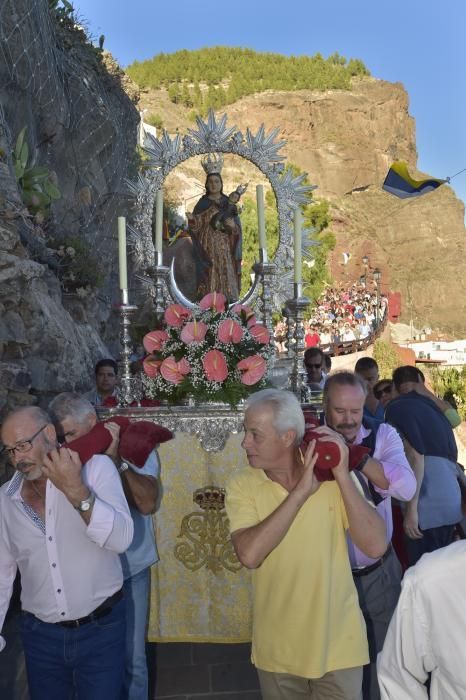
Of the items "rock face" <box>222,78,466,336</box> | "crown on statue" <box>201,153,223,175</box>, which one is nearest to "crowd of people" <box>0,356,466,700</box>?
"crown on statue" <box>201,153,223,175</box>

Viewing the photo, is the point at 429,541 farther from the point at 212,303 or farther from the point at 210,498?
the point at 212,303

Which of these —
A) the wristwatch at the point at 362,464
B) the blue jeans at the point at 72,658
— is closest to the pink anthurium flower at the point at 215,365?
the wristwatch at the point at 362,464

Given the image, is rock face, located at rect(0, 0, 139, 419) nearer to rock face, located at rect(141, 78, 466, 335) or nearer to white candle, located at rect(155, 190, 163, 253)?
white candle, located at rect(155, 190, 163, 253)

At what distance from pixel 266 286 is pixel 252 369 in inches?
41.6

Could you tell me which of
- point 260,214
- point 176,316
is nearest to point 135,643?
point 176,316

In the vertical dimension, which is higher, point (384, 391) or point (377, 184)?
point (377, 184)

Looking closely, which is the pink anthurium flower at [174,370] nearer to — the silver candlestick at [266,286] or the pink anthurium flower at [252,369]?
the pink anthurium flower at [252,369]

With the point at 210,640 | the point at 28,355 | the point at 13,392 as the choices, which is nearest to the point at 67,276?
the point at 28,355

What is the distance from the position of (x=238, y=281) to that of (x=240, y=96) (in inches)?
2796

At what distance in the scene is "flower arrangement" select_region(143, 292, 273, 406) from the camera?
13.1ft

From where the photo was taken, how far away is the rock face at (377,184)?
68.8 m

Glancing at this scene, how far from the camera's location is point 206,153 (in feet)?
17.6

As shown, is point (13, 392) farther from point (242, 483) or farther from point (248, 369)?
point (242, 483)

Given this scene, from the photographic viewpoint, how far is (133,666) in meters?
3.24
